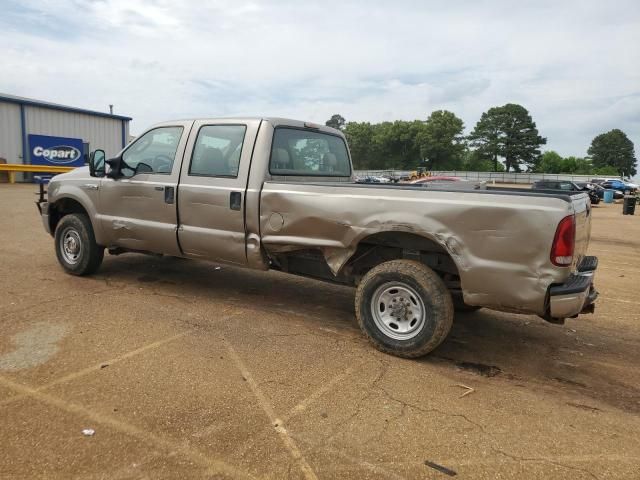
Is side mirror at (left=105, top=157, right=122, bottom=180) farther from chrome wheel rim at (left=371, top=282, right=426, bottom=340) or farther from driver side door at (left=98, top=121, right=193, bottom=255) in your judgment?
chrome wheel rim at (left=371, top=282, right=426, bottom=340)

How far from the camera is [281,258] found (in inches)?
199

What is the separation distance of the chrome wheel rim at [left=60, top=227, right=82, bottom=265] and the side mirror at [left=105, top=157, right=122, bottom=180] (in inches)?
39.9

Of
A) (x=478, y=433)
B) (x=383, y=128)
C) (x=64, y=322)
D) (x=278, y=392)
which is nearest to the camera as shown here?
(x=478, y=433)

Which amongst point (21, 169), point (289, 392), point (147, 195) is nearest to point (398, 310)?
point (289, 392)

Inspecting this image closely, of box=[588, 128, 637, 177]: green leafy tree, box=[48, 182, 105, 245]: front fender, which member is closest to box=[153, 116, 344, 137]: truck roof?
box=[48, 182, 105, 245]: front fender

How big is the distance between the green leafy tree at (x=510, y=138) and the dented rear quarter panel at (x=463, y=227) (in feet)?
322

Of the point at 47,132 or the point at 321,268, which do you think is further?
the point at 47,132

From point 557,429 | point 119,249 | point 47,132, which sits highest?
point 47,132


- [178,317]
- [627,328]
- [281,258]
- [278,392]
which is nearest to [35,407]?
[278,392]

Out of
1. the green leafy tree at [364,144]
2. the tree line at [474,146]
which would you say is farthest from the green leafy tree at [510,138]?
the green leafy tree at [364,144]

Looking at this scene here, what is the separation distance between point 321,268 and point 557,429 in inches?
98.5

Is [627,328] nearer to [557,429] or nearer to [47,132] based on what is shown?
[557,429]

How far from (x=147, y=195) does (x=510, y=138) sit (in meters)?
99.8

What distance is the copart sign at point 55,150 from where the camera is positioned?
92.9 feet
